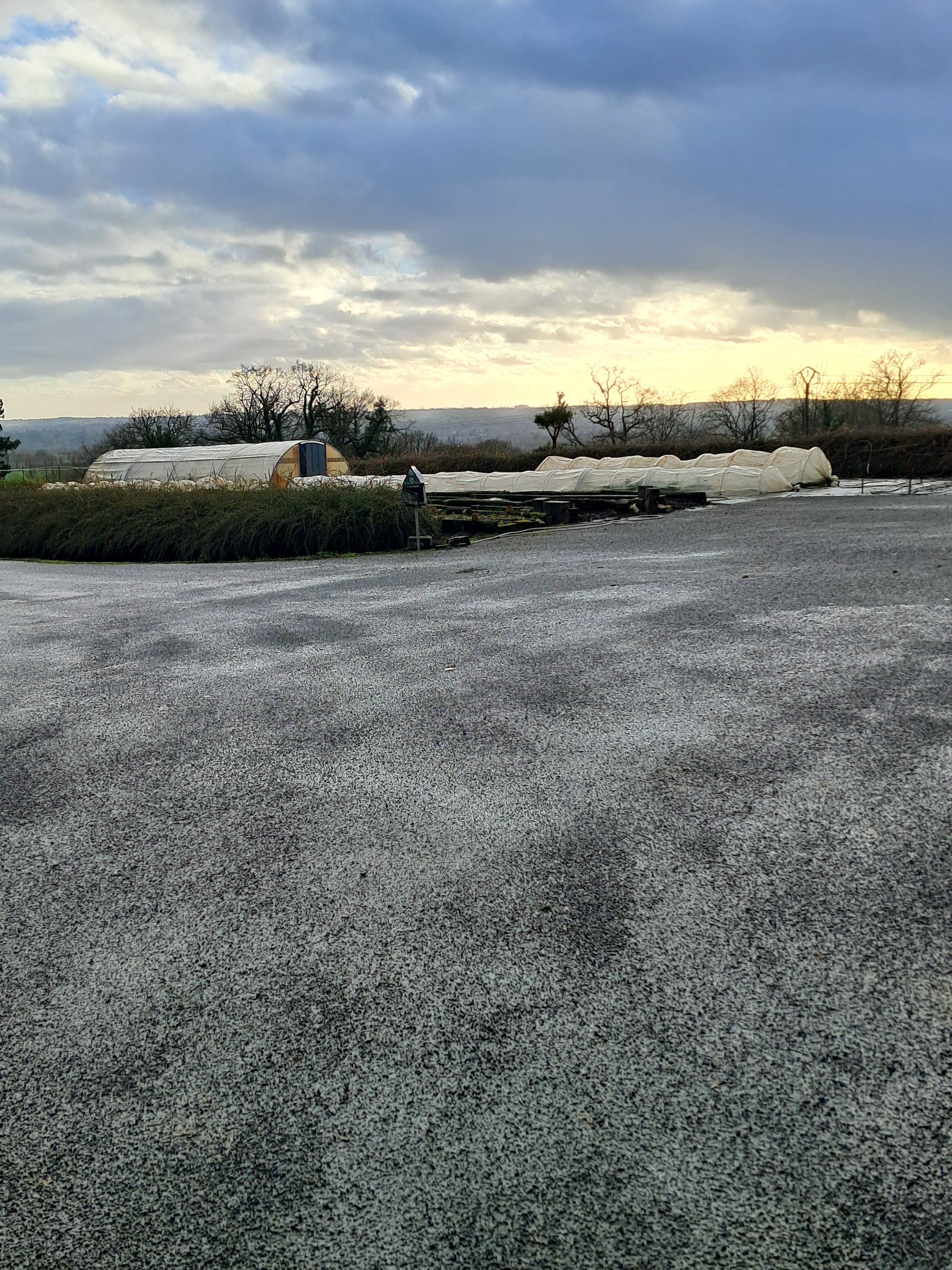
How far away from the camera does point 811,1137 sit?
6.37 ft

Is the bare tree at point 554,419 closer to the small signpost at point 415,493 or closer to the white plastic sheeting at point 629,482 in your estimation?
the white plastic sheeting at point 629,482

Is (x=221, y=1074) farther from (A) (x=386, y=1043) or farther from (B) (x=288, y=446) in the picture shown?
(B) (x=288, y=446)

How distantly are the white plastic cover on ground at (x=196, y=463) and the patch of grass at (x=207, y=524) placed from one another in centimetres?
1229

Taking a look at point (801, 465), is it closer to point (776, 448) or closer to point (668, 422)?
point (776, 448)

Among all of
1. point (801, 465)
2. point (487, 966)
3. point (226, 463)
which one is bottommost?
point (487, 966)

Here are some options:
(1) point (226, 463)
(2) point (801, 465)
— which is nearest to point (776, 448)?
(2) point (801, 465)

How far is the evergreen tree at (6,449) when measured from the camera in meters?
36.5

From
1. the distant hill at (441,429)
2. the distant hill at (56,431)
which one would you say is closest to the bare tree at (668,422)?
the distant hill at (441,429)

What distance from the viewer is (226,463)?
31.5m

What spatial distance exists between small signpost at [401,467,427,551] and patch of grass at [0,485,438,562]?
696 mm

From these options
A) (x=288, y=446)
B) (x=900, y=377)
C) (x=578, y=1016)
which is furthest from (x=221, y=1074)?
(x=900, y=377)

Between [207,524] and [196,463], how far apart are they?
725 inches

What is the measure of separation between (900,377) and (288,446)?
33589 millimetres

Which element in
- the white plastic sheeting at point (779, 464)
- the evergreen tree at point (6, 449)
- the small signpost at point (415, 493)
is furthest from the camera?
the evergreen tree at point (6, 449)
